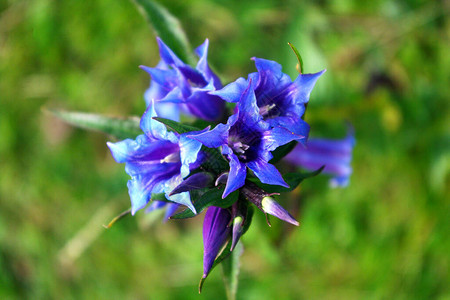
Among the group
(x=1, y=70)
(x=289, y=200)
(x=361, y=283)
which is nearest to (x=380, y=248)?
(x=361, y=283)

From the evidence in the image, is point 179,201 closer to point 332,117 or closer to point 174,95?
point 174,95

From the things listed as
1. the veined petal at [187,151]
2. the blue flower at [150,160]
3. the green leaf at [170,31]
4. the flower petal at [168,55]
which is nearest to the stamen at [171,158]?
the blue flower at [150,160]

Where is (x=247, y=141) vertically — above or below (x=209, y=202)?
above

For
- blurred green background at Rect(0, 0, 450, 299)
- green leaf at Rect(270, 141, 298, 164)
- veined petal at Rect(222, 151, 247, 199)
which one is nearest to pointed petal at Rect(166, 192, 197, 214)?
veined petal at Rect(222, 151, 247, 199)

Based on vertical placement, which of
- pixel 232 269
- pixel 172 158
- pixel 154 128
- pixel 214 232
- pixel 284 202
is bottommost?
pixel 284 202

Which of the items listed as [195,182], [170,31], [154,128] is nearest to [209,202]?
[195,182]

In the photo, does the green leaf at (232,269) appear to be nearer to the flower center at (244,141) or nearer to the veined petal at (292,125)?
the flower center at (244,141)

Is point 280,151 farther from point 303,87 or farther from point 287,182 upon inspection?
point 303,87
